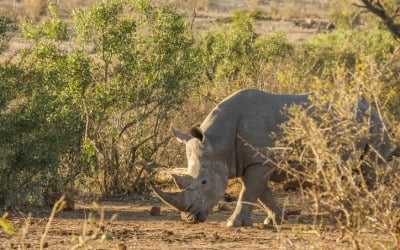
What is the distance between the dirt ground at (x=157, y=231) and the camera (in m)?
11.3

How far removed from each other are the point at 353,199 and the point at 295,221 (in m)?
4.99

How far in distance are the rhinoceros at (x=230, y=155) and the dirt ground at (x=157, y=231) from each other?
280 millimetres

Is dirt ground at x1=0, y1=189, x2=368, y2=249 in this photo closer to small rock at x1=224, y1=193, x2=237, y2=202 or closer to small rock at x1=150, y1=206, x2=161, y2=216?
small rock at x1=150, y1=206, x2=161, y2=216

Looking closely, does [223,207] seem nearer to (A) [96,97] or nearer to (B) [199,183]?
(B) [199,183]

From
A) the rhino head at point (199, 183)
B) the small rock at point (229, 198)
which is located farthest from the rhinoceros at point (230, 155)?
the small rock at point (229, 198)

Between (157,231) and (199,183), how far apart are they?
0.86m

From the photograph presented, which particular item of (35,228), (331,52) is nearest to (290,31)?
(331,52)

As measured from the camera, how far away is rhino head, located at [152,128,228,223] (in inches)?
515

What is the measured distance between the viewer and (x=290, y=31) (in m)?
46.7

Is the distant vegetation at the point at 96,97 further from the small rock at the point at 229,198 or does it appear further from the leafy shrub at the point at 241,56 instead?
the leafy shrub at the point at 241,56

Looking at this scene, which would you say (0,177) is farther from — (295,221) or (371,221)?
(371,221)

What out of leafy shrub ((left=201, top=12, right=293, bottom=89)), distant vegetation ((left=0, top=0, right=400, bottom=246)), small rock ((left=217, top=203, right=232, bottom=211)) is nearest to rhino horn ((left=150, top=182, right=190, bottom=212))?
distant vegetation ((left=0, top=0, right=400, bottom=246))

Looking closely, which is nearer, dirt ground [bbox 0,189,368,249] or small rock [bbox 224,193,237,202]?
dirt ground [bbox 0,189,368,249]

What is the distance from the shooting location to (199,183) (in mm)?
13156
